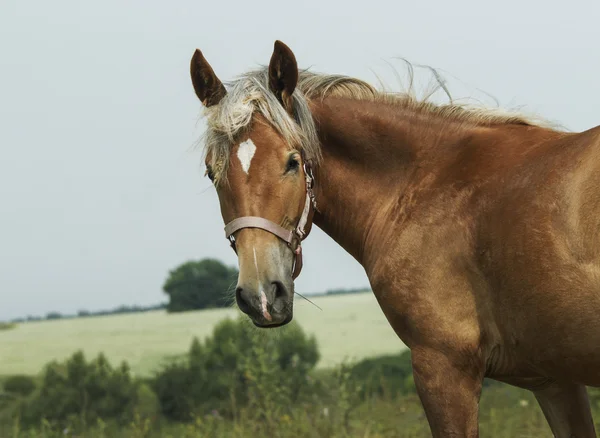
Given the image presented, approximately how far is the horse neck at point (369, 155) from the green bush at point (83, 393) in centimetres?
566

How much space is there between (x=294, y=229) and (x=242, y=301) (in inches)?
21.6

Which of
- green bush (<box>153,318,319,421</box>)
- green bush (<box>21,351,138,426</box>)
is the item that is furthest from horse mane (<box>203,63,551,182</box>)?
green bush (<box>21,351,138,426</box>)

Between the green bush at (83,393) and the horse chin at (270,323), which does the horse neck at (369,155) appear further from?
the green bush at (83,393)

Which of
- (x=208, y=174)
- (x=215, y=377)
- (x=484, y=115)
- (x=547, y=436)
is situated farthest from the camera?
(x=215, y=377)

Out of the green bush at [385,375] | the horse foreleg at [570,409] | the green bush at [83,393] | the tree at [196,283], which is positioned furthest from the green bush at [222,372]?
the horse foreleg at [570,409]

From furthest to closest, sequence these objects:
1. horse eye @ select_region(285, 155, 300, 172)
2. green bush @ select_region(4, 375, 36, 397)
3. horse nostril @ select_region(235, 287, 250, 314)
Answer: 1. green bush @ select_region(4, 375, 36, 397)
2. horse eye @ select_region(285, 155, 300, 172)
3. horse nostril @ select_region(235, 287, 250, 314)

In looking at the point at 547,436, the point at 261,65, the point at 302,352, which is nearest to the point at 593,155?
the point at 261,65

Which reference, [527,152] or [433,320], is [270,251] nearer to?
[433,320]

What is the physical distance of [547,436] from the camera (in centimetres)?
703

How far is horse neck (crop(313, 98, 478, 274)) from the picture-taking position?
446cm

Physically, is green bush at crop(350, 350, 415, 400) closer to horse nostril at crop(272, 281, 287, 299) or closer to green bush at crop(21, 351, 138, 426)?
green bush at crop(21, 351, 138, 426)

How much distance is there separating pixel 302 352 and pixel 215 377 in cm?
115

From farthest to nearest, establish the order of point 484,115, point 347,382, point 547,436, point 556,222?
point 347,382
point 547,436
point 484,115
point 556,222

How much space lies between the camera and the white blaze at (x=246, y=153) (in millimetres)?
3984
